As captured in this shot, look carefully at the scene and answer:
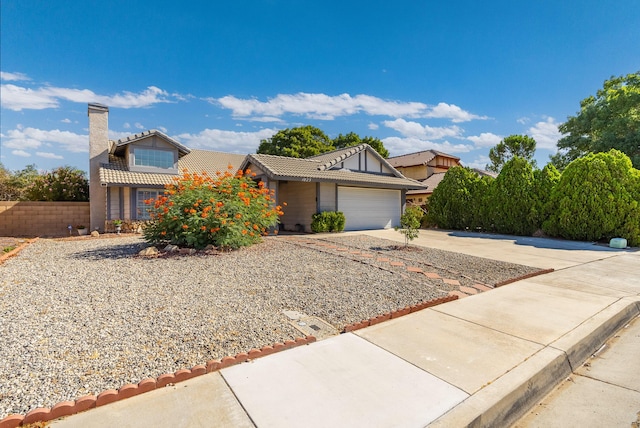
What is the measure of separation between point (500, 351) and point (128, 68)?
15.3 meters

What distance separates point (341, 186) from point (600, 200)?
33.5ft

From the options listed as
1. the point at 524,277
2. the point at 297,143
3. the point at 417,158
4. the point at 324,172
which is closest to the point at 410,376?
the point at 524,277

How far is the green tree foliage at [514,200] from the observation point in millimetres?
13500

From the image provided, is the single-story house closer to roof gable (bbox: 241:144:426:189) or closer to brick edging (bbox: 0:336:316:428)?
roof gable (bbox: 241:144:426:189)

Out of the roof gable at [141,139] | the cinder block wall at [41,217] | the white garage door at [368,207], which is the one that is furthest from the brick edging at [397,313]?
the cinder block wall at [41,217]

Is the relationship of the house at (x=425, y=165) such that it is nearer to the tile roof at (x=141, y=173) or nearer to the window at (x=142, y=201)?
the tile roof at (x=141, y=173)

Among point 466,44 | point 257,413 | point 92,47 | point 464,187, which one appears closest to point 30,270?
point 257,413

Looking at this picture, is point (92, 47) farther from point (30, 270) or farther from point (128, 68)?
point (30, 270)

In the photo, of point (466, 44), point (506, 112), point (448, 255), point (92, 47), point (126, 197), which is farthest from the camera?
point (506, 112)

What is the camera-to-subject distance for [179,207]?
7793 mm

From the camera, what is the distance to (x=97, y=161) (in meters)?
14.5

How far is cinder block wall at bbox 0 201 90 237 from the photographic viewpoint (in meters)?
13.3

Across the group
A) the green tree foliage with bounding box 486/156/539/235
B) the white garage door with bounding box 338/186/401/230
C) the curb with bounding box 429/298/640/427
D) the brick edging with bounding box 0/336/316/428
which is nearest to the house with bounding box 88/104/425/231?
the white garage door with bounding box 338/186/401/230

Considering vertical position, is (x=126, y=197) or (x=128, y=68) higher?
(x=128, y=68)
